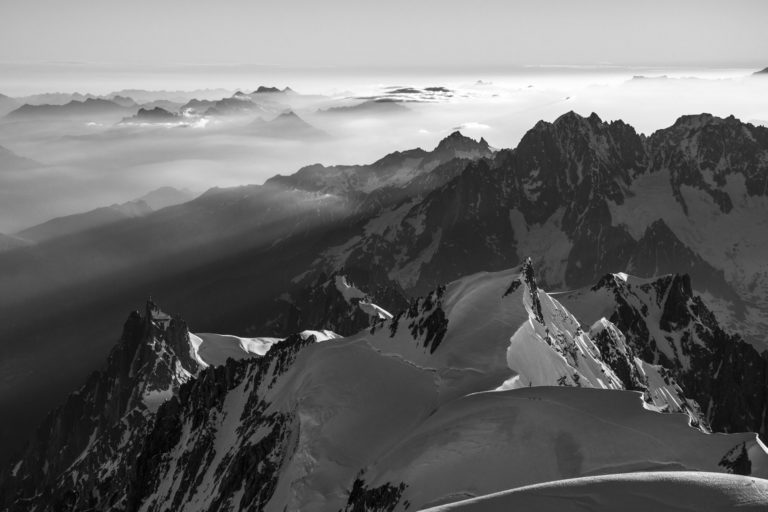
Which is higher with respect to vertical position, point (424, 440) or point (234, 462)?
point (424, 440)

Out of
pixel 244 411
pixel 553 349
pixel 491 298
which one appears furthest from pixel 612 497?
pixel 244 411

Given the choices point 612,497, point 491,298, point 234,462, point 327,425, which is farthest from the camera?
point 491,298

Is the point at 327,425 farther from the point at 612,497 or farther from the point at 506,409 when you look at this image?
the point at 612,497

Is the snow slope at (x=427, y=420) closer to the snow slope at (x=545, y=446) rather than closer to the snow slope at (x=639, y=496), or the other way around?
the snow slope at (x=545, y=446)

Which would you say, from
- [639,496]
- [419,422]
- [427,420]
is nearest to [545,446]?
[427,420]

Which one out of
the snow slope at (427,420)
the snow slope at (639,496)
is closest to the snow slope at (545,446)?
the snow slope at (427,420)

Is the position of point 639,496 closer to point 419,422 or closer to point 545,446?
point 545,446
